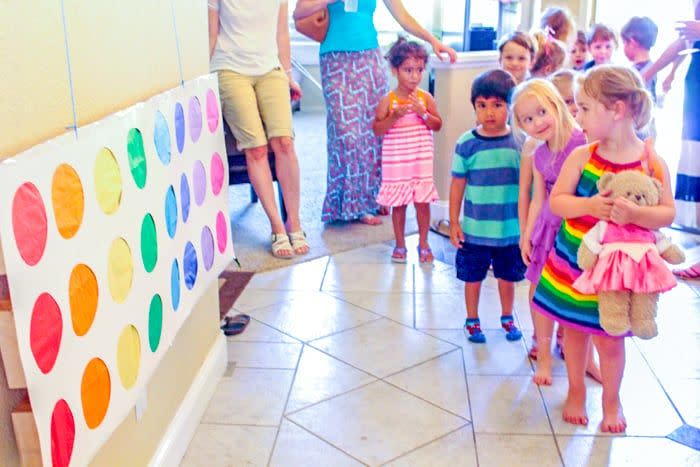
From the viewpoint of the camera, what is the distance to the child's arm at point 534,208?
7.79 feet

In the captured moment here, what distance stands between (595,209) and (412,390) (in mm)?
828

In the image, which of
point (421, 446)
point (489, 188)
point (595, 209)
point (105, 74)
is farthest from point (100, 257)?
point (489, 188)

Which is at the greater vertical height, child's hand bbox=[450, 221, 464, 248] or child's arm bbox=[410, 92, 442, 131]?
child's arm bbox=[410, 92, 442, 131]

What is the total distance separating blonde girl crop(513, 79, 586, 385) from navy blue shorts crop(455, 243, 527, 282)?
0.87 ft

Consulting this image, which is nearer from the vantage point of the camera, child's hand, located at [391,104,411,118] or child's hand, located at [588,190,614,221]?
child's hand, located at [588,190,614,221]

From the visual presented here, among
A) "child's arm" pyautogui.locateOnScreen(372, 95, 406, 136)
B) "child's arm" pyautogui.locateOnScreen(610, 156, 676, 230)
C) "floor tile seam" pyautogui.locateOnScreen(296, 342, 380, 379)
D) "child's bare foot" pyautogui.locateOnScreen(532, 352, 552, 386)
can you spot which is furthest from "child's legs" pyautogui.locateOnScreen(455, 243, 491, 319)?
"child's arm" pyautogui.locateOnScreen(372, 95, 406, 136)

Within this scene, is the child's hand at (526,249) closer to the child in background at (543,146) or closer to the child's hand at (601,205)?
the child in background at (543,146)

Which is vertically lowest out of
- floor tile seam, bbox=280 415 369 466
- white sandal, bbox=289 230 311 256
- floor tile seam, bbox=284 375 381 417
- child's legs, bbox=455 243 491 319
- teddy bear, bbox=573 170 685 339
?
white sandal, bbox=289 230 311 256

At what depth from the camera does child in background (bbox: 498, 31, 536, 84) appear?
310 centimetres

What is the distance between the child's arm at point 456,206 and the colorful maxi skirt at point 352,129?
1.38m

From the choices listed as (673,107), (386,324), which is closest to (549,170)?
(386,324)

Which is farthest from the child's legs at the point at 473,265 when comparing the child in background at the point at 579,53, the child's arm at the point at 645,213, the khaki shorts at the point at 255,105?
the child in background at the point at 579,53

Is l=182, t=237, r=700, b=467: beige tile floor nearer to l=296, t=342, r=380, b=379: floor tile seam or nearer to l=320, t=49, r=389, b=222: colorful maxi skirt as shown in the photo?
l=296, t=342, r=380, b=379: floor tile seam

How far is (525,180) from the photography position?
247 centimetres
